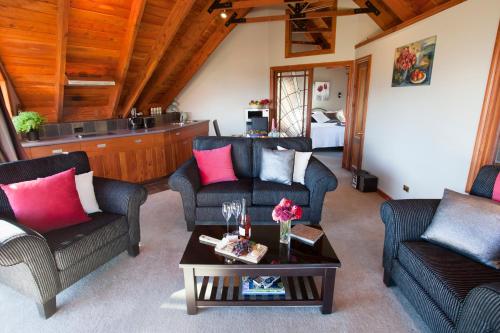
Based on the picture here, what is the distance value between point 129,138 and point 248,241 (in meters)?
3.19

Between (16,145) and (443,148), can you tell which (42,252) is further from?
(443,148)

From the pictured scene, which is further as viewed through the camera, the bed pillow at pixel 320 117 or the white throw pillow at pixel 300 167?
the bed pillow at pixel 320 117

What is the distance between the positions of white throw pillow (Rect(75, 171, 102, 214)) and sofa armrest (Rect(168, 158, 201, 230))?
688 millimetres

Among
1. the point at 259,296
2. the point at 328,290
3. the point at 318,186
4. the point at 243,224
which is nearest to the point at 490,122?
the point at 318,186

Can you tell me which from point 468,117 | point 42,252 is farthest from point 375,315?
point 42,252

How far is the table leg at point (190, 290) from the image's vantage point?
1.71 m

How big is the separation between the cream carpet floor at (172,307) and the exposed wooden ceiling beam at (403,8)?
286 cm

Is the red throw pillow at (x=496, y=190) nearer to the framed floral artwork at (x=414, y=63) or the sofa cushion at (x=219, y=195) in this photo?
the framed floral artwork at (x=414, y=63)

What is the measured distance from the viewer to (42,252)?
5.57ft

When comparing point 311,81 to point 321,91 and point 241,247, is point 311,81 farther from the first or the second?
point 241,247

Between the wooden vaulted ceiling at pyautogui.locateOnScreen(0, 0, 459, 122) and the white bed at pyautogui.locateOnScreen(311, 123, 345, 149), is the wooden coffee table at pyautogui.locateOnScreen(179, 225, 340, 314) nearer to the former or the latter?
the wooden vaulted ceiling at pyautogui.locateOnScreen(0, 0, 459, 122)

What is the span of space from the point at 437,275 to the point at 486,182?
0.86 meters

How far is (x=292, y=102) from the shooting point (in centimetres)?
645

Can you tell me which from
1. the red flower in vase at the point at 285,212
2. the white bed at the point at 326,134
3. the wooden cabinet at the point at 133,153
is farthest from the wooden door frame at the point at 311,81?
the red flower in vase at the point at 285,212
